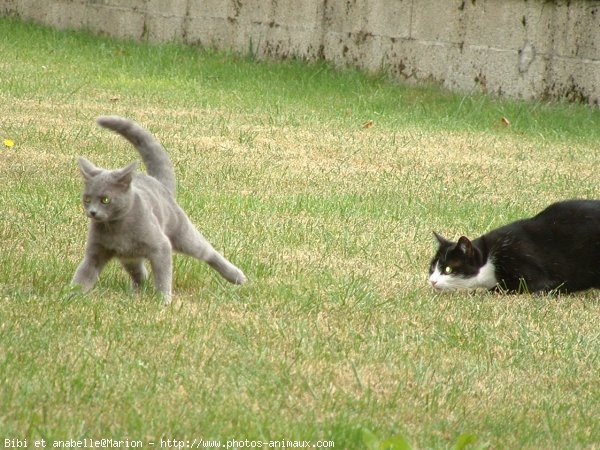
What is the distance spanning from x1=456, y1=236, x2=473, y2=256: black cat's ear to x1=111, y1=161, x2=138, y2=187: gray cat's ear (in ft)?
5.53

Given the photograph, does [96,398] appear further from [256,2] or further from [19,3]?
[19,3]

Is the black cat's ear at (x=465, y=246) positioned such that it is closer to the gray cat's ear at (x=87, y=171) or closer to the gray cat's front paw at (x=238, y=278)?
the gray cat's front paw at (x=238, y=278)

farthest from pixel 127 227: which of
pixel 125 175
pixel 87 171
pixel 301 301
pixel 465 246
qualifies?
pixel 465 246

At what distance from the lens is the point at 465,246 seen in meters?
5.49

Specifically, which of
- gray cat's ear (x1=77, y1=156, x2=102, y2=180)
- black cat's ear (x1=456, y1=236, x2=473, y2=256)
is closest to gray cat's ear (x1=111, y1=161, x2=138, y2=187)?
gray cat's ear (x1=77, y1=156, x2=102, y2=180)

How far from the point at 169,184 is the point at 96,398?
6.39 feet

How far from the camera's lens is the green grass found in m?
3.50

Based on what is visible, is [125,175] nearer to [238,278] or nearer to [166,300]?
[166,300]

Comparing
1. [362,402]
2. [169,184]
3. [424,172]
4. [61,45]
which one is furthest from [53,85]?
[362,402]

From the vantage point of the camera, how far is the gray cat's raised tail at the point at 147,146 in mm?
5078

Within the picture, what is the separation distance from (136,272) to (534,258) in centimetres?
189

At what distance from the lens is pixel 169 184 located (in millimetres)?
5289

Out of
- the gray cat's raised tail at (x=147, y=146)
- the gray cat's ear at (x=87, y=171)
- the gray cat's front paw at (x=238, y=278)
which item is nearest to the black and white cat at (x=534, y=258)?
the gray cat's front paw at (x=238, y=278)

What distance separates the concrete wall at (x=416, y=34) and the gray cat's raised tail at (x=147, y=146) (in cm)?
664
